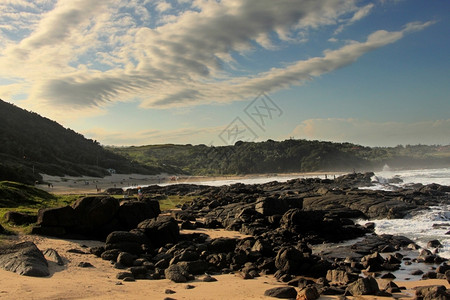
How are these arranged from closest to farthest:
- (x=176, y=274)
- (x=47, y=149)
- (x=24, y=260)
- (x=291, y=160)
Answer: (x=24, y=260)
(x=176, y=274)
(x=47, y=149)
(x=291, y=160)

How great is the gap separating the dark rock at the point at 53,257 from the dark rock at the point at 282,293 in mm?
8251

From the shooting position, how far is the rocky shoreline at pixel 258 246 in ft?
46.0

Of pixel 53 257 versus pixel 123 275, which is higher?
pixel 53 257

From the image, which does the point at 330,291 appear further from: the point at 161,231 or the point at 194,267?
the point at 161,231

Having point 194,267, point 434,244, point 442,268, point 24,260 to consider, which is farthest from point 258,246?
point 24,260

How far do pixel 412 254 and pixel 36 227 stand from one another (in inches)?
755

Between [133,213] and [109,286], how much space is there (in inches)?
442

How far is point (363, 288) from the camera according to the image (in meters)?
12.2

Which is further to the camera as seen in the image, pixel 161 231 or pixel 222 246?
pixel 161 231

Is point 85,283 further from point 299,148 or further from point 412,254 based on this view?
point 299,148

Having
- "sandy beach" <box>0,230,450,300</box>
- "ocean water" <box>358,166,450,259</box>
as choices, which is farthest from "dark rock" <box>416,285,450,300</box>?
"ocean water" <box>358,166,450,259</box>

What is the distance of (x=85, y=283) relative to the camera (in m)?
12.4

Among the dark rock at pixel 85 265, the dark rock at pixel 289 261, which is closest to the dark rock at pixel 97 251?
the dark rock at pixel 85 265

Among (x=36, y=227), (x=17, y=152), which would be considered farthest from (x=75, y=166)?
(x=36, y=227)
